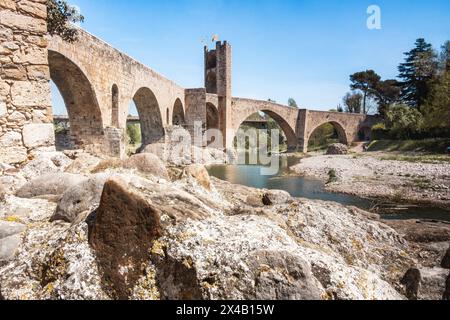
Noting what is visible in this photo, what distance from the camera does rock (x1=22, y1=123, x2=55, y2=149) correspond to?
400cm

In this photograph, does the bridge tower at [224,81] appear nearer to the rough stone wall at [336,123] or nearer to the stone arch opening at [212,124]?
the stone arch opening at [212,124]

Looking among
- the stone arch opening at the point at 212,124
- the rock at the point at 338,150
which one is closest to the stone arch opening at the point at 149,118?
the stone arch opening at the point at 212,124

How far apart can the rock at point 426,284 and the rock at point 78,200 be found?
9.82ft

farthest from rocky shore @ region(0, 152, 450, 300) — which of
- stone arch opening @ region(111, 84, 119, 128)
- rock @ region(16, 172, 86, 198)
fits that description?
stone arch opening @ region(111, 84, 119, 128)

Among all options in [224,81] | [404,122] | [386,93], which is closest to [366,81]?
[386,93]

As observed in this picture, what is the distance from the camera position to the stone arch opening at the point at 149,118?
2133 cm

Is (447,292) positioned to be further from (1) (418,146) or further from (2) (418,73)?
(2) (418,73)

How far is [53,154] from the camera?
4.42 meters

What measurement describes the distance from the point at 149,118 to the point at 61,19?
15.8m

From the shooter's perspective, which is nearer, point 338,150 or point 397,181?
point 397,181

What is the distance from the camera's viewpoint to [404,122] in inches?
1419

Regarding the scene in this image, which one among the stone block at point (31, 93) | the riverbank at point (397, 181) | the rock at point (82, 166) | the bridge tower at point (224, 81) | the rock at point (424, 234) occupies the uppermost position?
the bridge tower at point (224, 81)

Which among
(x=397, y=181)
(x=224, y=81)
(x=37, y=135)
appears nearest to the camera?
(x=37, y=135)
